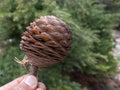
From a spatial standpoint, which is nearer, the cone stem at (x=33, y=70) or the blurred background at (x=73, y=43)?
the cone stem at (x=33, y=70)

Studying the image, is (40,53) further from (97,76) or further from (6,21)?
(97,76)

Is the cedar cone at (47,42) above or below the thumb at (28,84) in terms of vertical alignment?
above

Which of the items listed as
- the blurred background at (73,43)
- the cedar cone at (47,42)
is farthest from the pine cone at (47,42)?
the blurred background at (73,43)

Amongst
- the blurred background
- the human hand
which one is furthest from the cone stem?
the blurred background

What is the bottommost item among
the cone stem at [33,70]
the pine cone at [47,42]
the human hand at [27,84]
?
the human hand at [27,84]

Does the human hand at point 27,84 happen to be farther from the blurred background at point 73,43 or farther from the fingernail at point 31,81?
the blurred background at point 73,43

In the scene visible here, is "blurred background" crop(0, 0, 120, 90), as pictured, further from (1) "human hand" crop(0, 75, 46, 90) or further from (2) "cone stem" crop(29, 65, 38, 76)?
(2) "cone stem" crop(29, 65, 38, 76)
